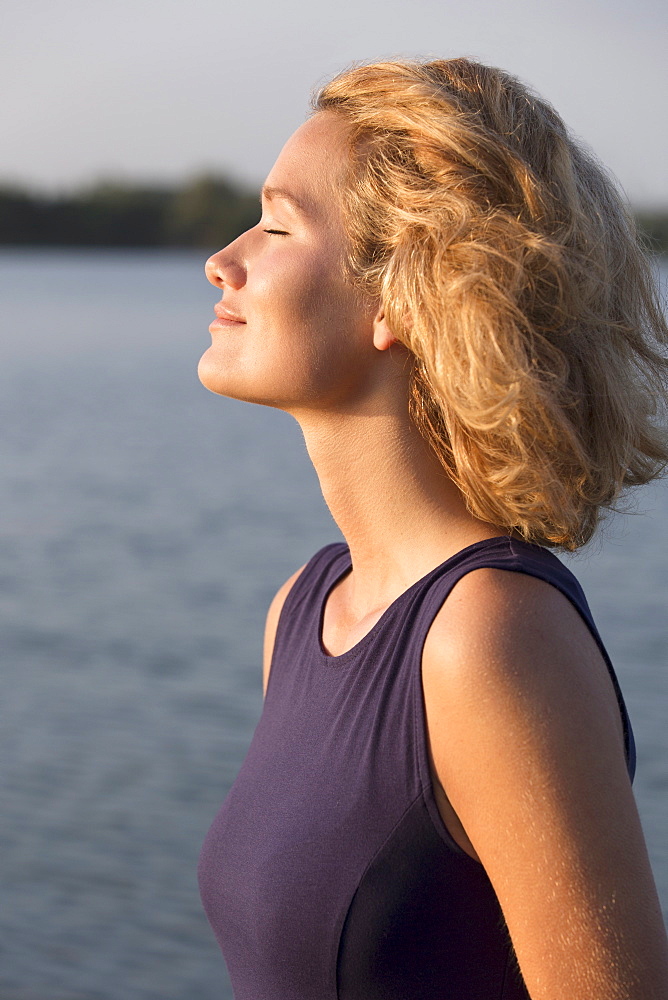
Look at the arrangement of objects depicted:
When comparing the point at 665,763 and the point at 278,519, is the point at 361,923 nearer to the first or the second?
the point at 665,763

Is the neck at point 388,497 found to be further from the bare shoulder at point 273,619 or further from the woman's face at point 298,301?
the bare shoulder at point 273,619

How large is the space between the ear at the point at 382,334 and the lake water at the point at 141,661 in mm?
660

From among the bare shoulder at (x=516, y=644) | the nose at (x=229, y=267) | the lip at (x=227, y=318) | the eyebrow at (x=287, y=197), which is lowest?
the bare shoulder at (x=516, y=644)

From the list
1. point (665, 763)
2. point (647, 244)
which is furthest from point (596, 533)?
point (665, 763)

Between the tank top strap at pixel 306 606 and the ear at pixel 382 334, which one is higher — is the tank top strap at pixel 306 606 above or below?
below

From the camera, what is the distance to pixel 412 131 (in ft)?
4.72

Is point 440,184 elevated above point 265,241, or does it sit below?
above

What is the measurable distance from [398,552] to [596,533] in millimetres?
325

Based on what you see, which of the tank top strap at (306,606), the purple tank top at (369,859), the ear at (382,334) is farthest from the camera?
the tank top strap at (306,606)

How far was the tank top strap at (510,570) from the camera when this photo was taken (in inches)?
49.9

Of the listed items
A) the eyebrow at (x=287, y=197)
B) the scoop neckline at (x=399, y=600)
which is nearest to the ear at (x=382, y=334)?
the eyebrow at (x=287, y=197)

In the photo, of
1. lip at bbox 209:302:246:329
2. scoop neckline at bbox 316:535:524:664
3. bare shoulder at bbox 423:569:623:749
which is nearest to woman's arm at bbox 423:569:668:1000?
bare shoulder at bbox 423:569:623:749

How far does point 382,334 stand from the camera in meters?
1.46

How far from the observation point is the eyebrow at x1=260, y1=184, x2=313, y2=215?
1506 millimetres
